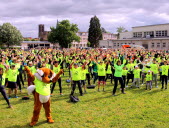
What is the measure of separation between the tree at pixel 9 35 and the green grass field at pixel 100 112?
4939 centimetres

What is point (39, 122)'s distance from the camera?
22.0 ft

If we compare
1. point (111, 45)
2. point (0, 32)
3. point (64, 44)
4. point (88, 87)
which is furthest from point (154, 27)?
point (88, 87)

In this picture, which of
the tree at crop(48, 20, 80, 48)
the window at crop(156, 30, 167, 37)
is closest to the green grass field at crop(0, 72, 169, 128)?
the window at crop(156, 30, 167, 37)

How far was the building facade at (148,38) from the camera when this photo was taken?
159ft

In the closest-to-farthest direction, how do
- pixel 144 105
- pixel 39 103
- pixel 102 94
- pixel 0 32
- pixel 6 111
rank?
pixel 39 103 < pixel 6 111 < pixel 144 105 < pixel 102 94 < pixel 0 32

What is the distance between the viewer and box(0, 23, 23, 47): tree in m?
54.4

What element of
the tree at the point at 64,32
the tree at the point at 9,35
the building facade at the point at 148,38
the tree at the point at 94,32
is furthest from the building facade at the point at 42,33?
the tree at the point at 9,35

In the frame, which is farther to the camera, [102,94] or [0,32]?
[0,32]

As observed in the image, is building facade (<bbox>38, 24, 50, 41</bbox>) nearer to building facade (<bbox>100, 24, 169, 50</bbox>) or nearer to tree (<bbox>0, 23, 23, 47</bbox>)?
building facade (<bbox>100, 24, 169, 50</bbox>)

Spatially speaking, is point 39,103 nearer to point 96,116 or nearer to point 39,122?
point 39,122

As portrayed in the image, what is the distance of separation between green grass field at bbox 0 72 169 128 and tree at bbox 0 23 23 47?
49.4 m

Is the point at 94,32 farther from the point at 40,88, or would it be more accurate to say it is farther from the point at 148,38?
the point at 40,88

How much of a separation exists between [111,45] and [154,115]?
57346 millimetres

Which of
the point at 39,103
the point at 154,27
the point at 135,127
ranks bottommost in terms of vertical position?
the point at 135,127
